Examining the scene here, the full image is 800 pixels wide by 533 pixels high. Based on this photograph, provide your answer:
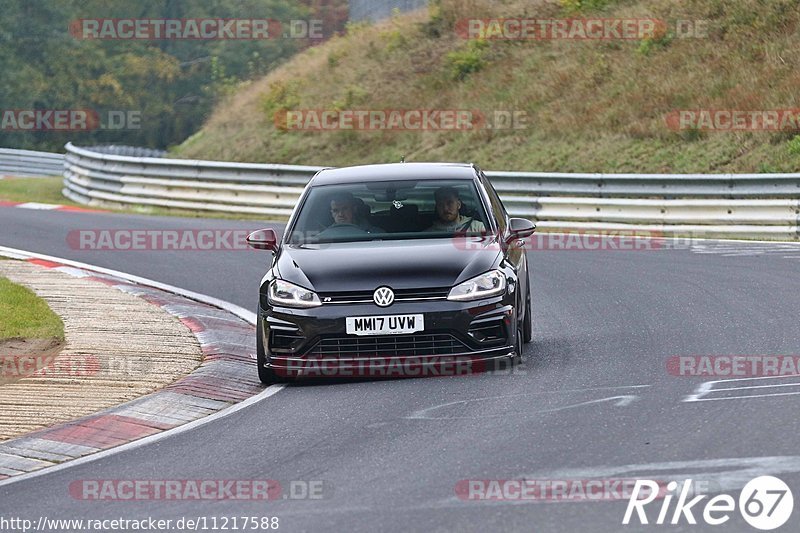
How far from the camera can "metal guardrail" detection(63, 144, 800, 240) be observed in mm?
21141

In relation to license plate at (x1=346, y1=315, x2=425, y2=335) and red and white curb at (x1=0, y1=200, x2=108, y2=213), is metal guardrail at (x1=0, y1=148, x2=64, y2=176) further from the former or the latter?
license plate at (x1=346, y1=315, x2=425, y2=335)

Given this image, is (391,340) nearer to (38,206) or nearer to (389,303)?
(389,303)

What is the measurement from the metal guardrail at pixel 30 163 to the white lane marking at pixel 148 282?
25.1 m

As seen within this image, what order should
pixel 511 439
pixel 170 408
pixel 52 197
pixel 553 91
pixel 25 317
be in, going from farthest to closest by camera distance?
1. pixel 52 197
2. pixel 553 91
3. pixel 25 317
4. pixel 170 408
5. pixel 511 439

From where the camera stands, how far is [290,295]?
33.8 ft

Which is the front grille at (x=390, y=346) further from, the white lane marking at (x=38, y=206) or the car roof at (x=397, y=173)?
the white lane marking at (x=38, y=206)

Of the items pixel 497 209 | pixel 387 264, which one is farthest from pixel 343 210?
pixel 497 209

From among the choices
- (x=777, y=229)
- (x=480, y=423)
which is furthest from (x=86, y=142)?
(x=480, y=423)

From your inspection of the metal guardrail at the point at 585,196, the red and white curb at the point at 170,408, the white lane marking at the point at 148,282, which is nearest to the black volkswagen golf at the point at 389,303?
the red and white curb at the point at 170,408

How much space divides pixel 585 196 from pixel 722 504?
17264mm

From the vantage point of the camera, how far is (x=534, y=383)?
A: 996 centimetres

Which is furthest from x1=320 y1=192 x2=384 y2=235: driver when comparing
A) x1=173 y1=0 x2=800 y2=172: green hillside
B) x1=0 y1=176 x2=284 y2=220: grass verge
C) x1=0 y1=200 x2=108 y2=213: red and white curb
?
x1=0 y1=200 x2=108 y2=213: red and white curb

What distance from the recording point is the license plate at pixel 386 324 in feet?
32.9

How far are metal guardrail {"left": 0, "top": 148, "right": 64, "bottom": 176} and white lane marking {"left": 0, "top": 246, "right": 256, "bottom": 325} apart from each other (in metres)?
25.1
